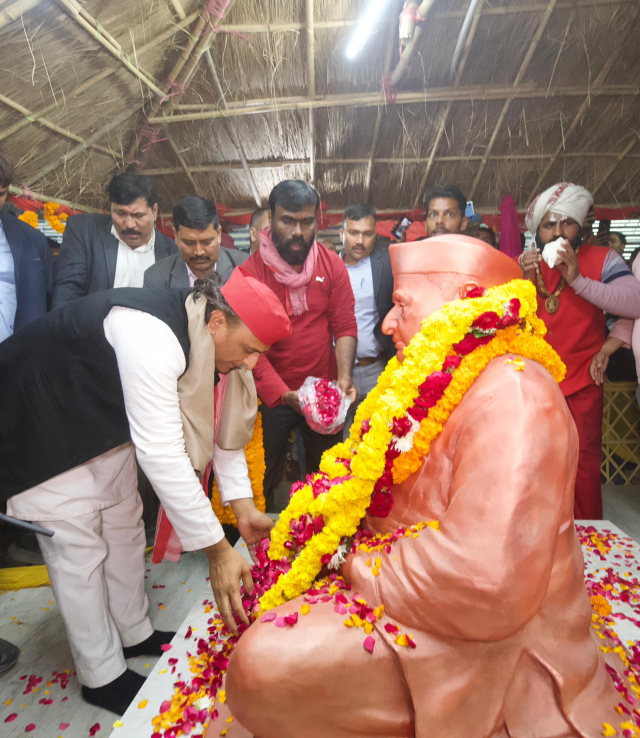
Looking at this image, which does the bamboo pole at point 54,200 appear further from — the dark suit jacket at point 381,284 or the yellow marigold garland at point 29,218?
the dark suit jacket at point 381,284

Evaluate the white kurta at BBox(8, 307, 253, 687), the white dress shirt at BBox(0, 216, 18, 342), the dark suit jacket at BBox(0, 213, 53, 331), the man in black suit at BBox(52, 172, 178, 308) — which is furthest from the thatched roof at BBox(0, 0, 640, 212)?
the white kurta at BBox(8, 307, 253, 687)

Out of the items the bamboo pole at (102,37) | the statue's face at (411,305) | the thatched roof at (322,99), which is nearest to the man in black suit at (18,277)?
the thatched roof at (322,99)

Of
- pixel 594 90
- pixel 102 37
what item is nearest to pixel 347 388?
pixel 594 90

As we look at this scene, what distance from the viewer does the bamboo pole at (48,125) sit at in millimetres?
2140

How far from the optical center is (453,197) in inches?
114

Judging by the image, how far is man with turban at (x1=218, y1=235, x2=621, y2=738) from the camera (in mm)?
1222

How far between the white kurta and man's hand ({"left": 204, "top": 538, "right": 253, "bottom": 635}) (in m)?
0.07

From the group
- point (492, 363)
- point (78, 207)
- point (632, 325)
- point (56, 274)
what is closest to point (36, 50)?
point (78, 207)

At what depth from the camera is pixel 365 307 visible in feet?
11.3

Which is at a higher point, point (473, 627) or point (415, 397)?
point (415, 397)

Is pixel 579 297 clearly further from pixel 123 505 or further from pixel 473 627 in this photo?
pixel 123 505

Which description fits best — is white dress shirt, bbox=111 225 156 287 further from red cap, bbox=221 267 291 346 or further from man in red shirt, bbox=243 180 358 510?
red cap, bbox=221 267 291 346

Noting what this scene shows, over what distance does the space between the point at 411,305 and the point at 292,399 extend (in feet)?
4.31

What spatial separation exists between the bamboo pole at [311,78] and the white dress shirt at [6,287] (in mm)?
1779
